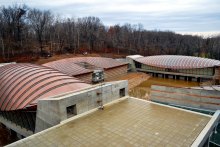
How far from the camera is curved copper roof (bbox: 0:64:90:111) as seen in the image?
51.8ft

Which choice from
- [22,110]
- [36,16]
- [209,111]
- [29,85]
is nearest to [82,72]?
[29,85]

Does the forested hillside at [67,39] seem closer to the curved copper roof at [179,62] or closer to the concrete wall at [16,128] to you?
the curved copper roof at [179,62]

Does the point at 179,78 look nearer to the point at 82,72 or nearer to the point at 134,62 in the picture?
the point at 134,62

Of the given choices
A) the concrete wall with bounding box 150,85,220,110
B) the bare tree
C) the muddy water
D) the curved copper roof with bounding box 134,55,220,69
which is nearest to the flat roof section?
the concrete wall with bounding box 150,85,220,110

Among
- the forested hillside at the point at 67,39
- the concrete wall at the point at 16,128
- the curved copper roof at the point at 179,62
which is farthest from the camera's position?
the forested hillside at the point at 67,39

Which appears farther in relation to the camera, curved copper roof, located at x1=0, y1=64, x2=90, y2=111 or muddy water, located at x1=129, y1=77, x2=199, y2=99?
muddy water, located at x1=129, y1=77, x2=199, y2=99

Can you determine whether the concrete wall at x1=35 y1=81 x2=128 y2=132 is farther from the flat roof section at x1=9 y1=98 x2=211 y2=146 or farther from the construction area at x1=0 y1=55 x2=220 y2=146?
the flat roof section at x1=9 y1=98 x2=211 y2=146

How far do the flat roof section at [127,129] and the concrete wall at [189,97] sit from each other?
4.36 metres

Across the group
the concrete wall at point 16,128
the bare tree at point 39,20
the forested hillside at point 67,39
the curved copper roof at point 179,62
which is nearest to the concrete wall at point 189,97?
the concrete wall at point 16,128

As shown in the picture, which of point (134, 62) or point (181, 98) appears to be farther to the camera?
point (134, 62)

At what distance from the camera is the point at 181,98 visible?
16969 mm

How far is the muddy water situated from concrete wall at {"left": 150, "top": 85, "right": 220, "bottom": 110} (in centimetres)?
1417

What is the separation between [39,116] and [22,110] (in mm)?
3113

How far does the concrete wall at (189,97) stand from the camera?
1549 cm
